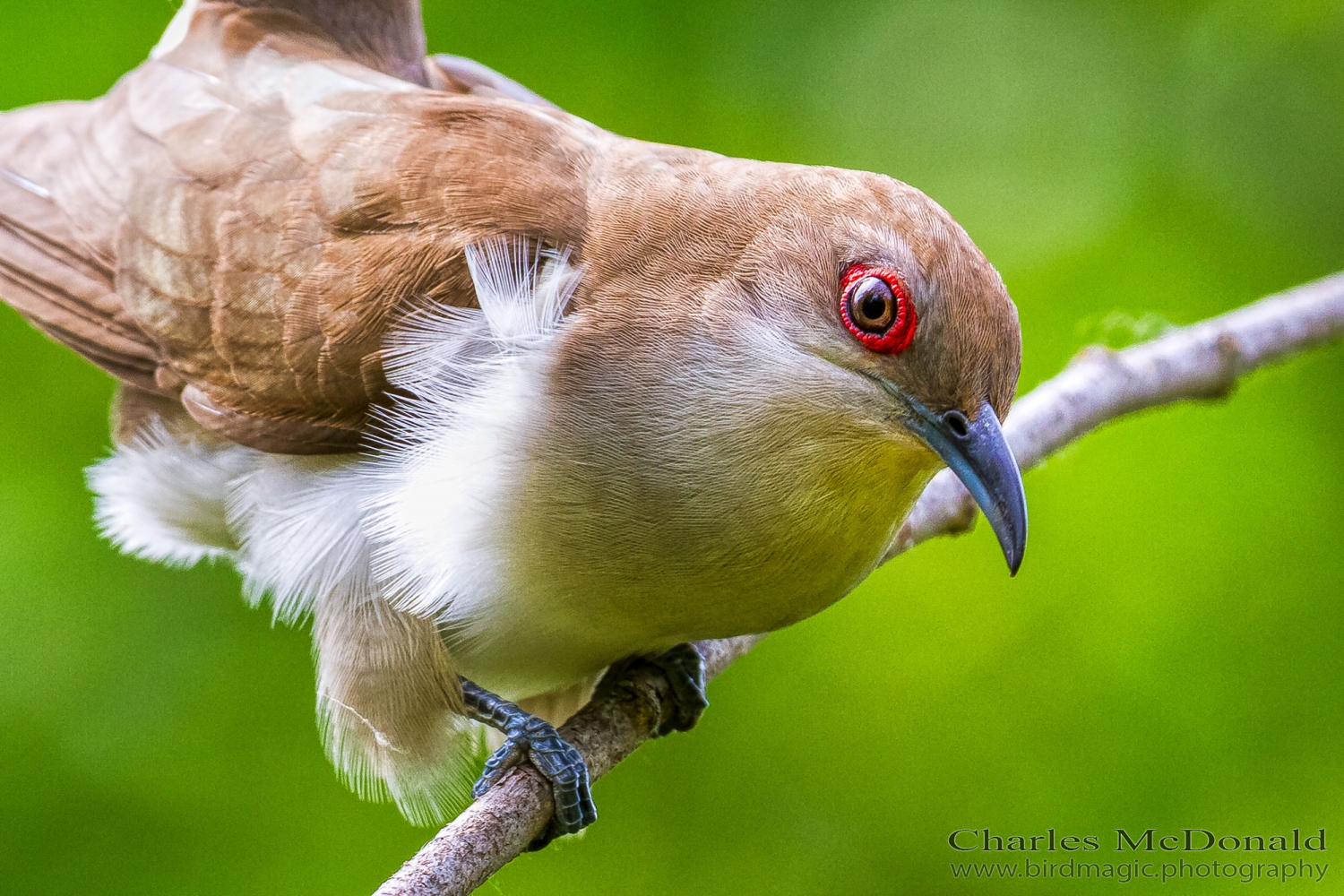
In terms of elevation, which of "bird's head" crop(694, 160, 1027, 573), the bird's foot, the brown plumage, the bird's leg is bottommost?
the bird's leg

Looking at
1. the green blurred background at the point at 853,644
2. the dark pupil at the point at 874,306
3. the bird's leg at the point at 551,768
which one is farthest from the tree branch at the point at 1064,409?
the dark pupil at the point at 874,306

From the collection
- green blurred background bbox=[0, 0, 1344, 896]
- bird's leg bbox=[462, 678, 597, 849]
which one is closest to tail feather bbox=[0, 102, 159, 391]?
green blurred background bbox=[0, 0, 1344, 896]

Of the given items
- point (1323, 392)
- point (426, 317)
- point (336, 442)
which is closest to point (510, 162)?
point (426, 317)

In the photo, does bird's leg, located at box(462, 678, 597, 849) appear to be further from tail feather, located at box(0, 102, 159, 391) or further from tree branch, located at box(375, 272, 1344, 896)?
tail feather, located at box(0, 102, 159, 391)

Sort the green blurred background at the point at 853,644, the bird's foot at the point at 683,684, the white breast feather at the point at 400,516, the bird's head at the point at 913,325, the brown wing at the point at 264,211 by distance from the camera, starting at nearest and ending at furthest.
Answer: the bird's head at the point at 913,325 < the white breast feather at the point at 400,516 < the brown wing at the point at 264,211 < the bird's foot at the point at 683,684 < the green blurred background at the point at 853,644

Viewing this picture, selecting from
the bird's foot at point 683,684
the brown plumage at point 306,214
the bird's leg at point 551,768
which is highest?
the brown plumage at point 306,214

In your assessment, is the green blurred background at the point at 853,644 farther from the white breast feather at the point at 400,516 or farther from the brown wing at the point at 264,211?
the brown wing at the point at 264,211

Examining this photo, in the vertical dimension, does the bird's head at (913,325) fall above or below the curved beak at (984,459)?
above

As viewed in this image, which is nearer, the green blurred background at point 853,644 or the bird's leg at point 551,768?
the bird's leg at point 551,768
